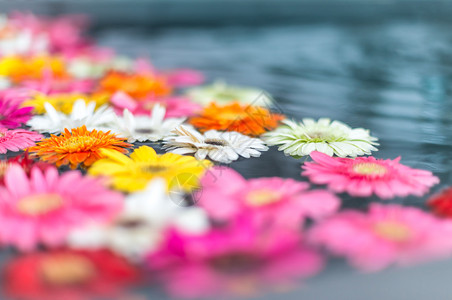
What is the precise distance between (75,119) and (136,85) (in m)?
0.26

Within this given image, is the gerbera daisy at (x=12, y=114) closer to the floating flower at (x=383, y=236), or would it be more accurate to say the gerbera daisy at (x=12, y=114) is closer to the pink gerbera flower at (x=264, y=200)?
the pink gerbera flower at (x=264, y=200)

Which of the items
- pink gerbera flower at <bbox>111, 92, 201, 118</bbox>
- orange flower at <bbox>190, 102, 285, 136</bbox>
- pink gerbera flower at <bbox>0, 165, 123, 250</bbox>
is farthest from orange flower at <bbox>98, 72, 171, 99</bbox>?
pink gerbera flower at <bbox>0, 165, 123, 250</bbox>

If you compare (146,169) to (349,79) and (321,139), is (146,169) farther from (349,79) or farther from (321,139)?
(349,79)

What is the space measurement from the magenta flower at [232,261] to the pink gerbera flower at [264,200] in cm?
2

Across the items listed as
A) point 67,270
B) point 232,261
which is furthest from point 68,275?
point 232,261

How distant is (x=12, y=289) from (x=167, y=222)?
0.42 feet

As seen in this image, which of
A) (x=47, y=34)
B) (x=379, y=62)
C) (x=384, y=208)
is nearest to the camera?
(x=384, y=208)

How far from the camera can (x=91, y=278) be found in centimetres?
37

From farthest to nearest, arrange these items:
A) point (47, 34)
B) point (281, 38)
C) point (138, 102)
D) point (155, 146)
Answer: point (281, 38) < point (47, 34) < point (138, 102) < point (155, 146)

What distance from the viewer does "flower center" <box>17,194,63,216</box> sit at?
425 millimetres

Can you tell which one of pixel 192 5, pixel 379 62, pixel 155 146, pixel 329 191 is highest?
pixel 192 5

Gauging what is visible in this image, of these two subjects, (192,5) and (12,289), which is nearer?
(12,289)

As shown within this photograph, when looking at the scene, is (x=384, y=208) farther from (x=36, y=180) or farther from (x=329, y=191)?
(x=36, y=180)

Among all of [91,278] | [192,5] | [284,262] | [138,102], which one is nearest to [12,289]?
[91,278]
